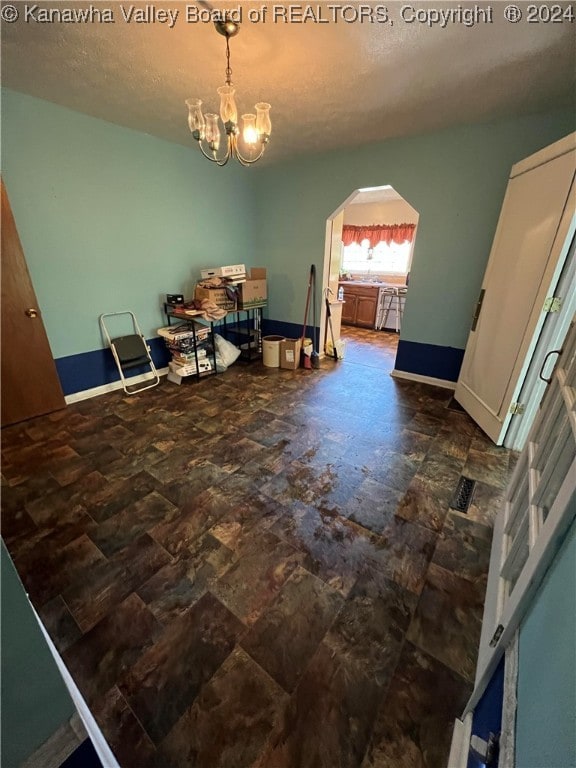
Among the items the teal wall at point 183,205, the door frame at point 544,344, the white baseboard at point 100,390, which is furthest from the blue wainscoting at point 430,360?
the white baseboard at point 100,390

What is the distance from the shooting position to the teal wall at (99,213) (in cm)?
242

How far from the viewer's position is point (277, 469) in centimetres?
215

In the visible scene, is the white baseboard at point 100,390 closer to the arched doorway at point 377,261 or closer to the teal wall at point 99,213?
the teal wall at point 99,213

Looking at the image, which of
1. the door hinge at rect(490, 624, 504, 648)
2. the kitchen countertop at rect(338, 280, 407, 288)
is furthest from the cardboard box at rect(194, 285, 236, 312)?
the door hinge at rect(490, 624, 504, 648)

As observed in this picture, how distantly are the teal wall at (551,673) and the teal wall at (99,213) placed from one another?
367 cm

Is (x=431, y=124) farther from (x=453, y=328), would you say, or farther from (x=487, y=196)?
(x=453, y=328)

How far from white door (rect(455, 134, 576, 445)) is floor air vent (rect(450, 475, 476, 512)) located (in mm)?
631

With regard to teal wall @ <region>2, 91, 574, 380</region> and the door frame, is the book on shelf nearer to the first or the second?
teal wall @ <region>2, 91, 574, 380</region>

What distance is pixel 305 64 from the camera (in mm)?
1847

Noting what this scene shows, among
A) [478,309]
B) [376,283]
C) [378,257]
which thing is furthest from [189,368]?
[378,257]

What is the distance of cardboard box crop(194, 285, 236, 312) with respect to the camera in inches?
139

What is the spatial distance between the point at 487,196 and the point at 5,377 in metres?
4.65

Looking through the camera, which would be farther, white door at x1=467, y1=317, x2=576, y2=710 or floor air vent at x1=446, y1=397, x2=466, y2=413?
floor air vent at x1=446, y1=397, x2=466, y2=413

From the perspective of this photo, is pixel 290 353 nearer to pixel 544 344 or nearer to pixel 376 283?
pixel 544 344
